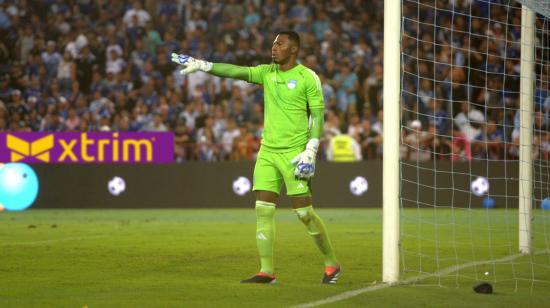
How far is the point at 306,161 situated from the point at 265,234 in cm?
79

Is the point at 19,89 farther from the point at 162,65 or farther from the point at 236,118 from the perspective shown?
the point at 236,118

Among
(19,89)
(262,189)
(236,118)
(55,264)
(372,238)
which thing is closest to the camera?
(262,189)

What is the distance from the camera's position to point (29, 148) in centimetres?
2323

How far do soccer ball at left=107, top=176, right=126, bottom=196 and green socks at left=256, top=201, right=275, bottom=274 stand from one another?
14126 millimetres

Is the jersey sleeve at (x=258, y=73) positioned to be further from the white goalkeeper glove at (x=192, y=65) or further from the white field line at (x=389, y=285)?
the white field line at (x=389, y=285)

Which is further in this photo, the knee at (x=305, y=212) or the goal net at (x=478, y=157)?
the goal net at (x=478, y=157)

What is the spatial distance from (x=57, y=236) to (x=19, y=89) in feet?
38.9

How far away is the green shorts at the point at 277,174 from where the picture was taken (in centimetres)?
919

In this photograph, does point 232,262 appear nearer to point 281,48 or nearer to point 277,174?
point 277,174

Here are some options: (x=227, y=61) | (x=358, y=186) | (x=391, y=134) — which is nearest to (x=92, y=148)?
(x=227, y=61)

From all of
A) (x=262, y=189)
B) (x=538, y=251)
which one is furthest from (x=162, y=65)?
(x=262, y=189)

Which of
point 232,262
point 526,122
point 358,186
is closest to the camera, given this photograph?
point 232,262

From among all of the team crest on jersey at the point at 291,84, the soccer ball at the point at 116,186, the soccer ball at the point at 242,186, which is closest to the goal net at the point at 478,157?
the team crest on jersey at the point at 291,84

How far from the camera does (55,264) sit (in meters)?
11.2
